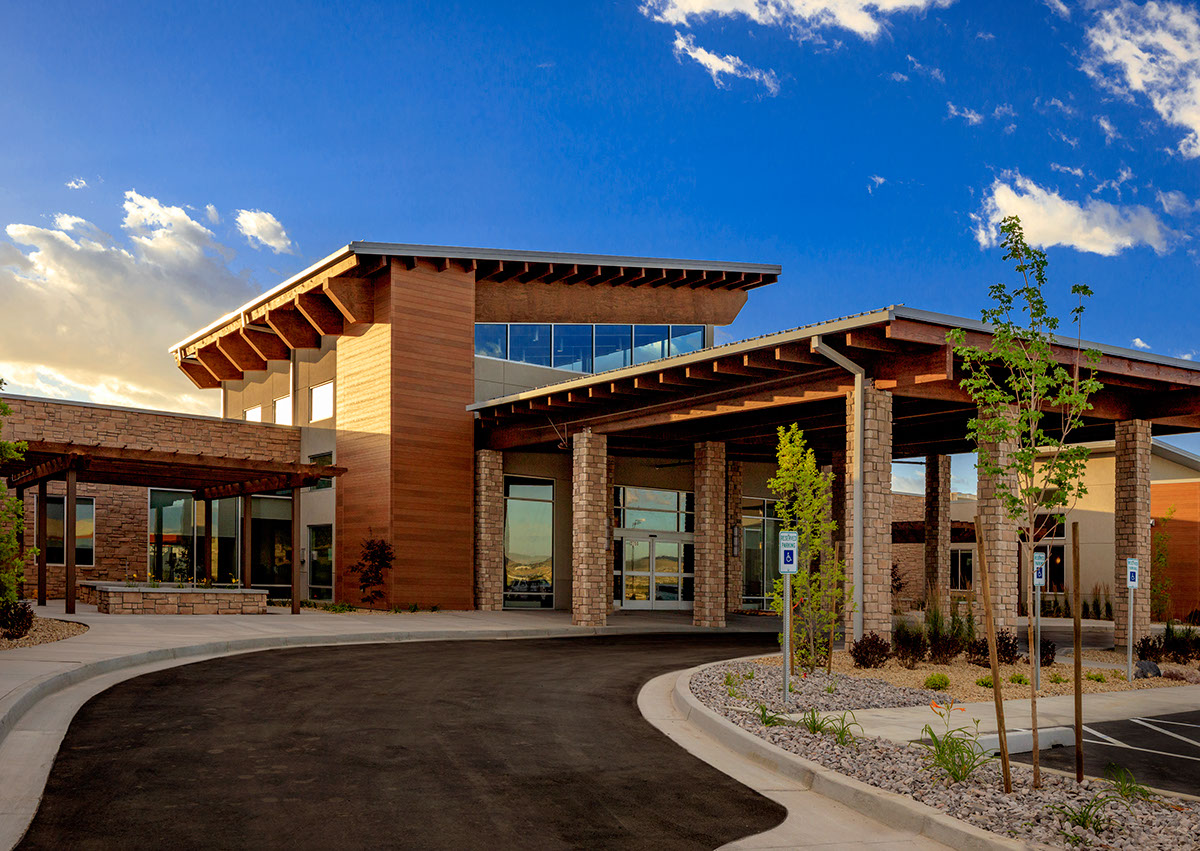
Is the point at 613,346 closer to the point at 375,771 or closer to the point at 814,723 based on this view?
the point at 814,723

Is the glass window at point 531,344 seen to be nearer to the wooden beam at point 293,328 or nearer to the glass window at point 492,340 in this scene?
the glass window at point 492,340

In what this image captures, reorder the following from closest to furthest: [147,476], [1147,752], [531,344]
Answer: [1147,752] < [147,476] < [531,344]

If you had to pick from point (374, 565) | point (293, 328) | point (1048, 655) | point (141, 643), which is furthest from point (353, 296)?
point (1048, 655)

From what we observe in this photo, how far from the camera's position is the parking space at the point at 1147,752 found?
888 centimetres

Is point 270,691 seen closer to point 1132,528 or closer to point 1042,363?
point 1042,363

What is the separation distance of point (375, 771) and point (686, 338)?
1103 inches

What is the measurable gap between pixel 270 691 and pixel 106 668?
9.67 feet

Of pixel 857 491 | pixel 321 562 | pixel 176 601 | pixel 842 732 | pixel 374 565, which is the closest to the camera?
pixel 842 732

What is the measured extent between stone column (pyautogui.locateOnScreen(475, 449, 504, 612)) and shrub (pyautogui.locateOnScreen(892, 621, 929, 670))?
13.3m

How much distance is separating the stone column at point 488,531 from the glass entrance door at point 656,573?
5262 mm

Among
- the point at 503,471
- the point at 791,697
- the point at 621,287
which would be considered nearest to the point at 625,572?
the point at 503,471

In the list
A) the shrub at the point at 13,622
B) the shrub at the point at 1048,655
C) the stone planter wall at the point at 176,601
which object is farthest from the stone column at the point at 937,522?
the shrub at the point at 13,622

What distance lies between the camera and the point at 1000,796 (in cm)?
725

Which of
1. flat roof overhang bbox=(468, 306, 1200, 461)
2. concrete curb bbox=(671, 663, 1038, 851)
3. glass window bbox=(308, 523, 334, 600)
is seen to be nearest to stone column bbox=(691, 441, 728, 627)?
flat roof overhang bbox=(468, 306, 1200, 461)
